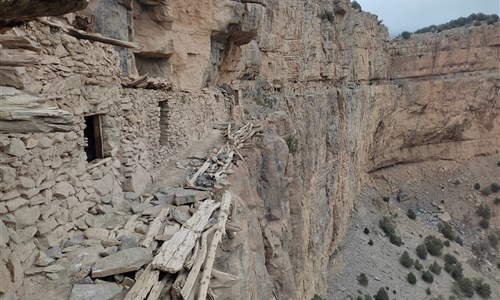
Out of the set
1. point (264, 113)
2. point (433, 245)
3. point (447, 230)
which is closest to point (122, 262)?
point (264, 113)

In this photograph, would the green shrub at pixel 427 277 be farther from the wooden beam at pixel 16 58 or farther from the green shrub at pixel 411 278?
the wooden beam at pixel 16 58

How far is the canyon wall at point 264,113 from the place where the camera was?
4.35 metres

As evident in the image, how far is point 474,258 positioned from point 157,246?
2807 cm

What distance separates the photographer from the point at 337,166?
23.1 metres

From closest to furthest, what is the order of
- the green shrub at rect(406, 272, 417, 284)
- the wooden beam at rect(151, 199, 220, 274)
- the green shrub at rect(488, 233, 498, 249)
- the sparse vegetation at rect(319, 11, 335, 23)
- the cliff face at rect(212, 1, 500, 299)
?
the wooden beam at rect(151, 199, 220, 274) < the cliff face at rect(212, 1, 500, 299) < the green shrub at rect(406, 272, 417, 284) < the sparse vegetation at rect(319, 11, 335, 23) < the green shrub at rect(488, 233, 498, 249)

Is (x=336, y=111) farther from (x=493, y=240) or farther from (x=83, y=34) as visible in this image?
(x=83, y=34)

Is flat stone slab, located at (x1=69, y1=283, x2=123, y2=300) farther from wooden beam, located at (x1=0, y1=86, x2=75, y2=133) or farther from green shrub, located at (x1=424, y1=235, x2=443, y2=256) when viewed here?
green shrub, located at (x1=424, y1=235, x2=443, y2=256)

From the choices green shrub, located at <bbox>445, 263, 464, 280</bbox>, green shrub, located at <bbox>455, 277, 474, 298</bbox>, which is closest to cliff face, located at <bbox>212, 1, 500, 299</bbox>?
green shrub, located at <bbox>445, 263, 464, 280</bbox>

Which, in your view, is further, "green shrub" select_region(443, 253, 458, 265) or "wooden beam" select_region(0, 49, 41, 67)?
"green shrub" select_region(443, 253, 458, 265)

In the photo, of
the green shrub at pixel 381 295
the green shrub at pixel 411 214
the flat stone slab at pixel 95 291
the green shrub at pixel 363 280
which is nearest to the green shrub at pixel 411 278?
the green shrub at pixel 381 295

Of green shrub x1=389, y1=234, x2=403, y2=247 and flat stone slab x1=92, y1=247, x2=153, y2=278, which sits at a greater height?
flat stone slab x1=92, y1=247, x2=153, y2=278

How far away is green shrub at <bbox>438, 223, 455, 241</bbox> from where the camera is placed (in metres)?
27.7

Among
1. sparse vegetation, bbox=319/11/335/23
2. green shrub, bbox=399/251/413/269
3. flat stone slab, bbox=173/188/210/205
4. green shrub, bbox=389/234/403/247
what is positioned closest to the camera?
flat stone slab, bbox=173/188/210/205

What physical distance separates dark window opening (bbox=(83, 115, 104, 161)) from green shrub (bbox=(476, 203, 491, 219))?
107 feet
